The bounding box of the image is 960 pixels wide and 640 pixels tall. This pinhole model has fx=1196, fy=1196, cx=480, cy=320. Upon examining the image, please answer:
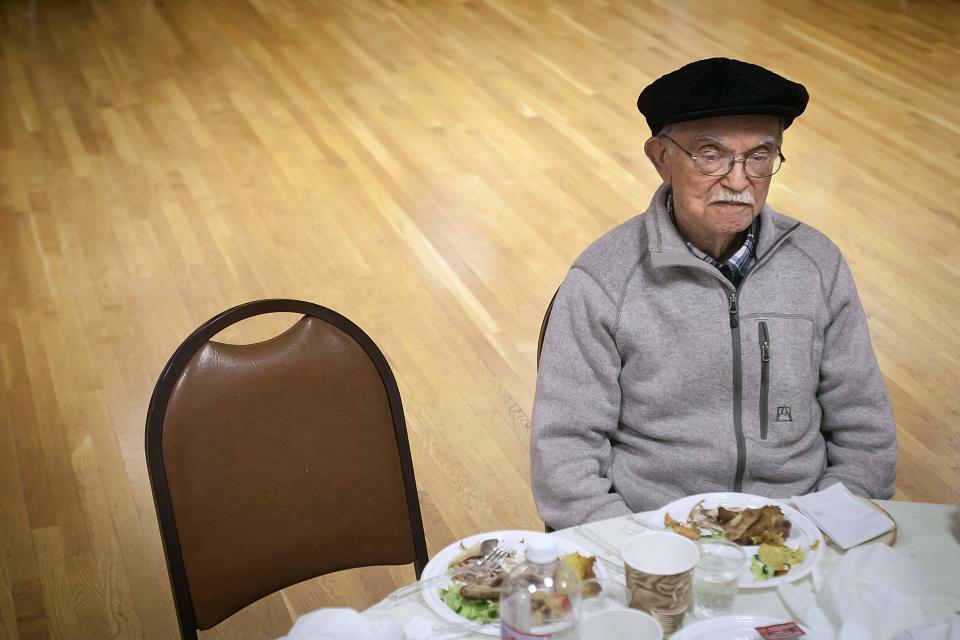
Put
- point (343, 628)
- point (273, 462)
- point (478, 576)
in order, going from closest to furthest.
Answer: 1. point (343, 628)
2. point (478, 576)
3. point (273, 462)

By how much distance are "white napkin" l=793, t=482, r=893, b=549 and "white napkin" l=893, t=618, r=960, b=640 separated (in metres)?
0.21

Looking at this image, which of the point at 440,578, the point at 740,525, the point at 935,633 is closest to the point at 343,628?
the point at 440,578

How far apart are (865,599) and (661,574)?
0.27m

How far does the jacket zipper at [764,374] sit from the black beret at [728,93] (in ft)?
1.17

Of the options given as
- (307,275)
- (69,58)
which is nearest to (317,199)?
(307,275)

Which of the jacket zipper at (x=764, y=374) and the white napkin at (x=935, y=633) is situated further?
the jacket zipper at (x=764, y=374)

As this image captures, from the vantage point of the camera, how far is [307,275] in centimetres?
429

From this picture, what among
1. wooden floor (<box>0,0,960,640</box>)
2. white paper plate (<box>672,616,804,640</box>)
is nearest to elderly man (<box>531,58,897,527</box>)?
white paper plate (<box>672,616,804,640</box>)

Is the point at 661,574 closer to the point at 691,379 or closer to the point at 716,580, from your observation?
the point at 716,580

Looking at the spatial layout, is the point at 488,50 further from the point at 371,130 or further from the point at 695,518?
the point at 695,518

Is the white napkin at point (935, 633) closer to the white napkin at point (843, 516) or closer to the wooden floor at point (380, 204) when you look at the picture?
the white napkin at point (843, 516)

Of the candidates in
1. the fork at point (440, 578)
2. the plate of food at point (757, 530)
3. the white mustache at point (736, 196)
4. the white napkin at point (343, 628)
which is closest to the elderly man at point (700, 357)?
the white mustache at point (736, 196)

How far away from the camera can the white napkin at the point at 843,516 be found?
5.33ft

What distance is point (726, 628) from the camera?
4.75ft
